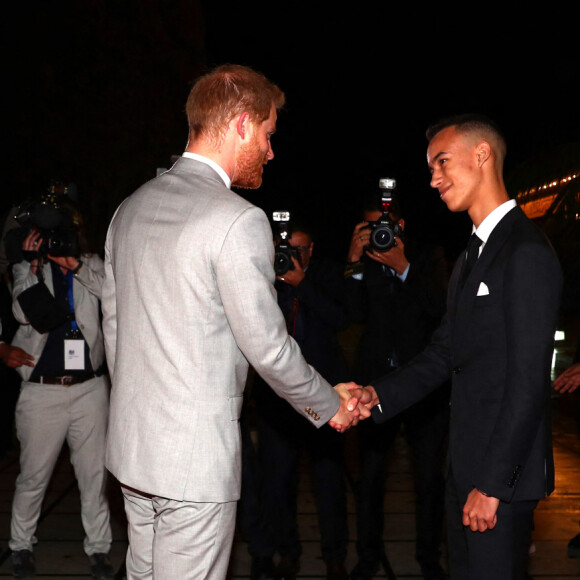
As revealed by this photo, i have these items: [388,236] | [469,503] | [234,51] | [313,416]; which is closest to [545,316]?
[469,503]

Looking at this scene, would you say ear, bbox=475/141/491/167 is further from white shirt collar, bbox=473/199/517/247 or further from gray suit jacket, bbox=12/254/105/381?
gray suit jacket, bbox=12/254/105/381

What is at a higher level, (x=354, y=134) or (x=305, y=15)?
(x=305, y=15)

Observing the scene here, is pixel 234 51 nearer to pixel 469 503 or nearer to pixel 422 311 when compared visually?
pixel 422 311

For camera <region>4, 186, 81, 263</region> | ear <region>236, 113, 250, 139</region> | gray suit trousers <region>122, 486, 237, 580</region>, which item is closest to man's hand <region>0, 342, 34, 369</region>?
camera <region>4, 186, 81, 263</region>

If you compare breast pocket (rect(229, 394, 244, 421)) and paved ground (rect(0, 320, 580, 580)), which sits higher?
breast pocket (rect(229, 394, 244, 421))

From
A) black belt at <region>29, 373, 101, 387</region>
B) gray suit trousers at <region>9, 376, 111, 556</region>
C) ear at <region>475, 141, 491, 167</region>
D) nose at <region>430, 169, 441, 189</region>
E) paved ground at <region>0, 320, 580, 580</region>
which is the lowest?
paved ground at <region>0, 320, 580, 580</region>

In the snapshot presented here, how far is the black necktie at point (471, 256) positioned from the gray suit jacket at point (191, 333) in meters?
0.62

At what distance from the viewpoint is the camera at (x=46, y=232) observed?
3883mm

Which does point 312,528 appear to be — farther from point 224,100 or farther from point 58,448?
point 224,100

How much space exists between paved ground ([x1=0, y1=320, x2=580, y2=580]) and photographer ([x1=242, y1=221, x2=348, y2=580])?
18 centimetres

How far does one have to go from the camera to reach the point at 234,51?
444 inches

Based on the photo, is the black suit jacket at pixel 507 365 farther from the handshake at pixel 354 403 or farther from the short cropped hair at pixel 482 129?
the handshake at pixel 354 403

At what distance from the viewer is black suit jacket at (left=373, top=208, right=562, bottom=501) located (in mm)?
2180

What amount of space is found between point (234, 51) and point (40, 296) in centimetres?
820
